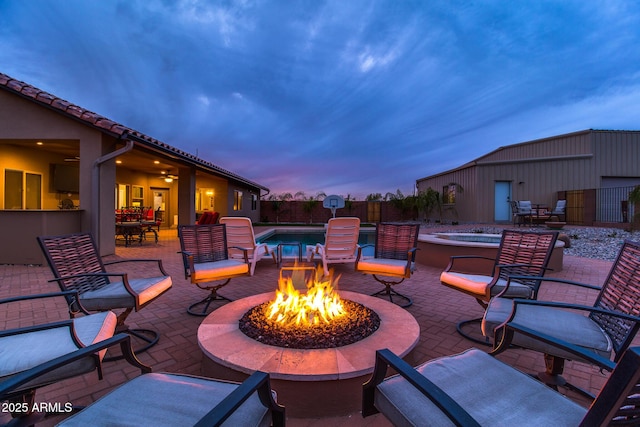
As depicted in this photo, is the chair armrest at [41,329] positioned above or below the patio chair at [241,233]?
below

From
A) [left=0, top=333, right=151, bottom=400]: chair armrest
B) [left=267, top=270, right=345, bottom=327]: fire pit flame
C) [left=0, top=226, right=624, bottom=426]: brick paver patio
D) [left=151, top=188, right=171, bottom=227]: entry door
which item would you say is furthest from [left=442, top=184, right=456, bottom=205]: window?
[left=0, top=333, right=151, bottom=400]: chair armrest

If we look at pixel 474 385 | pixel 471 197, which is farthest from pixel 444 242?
pixel 471 197

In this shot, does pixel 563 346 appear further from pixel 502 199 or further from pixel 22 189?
pixel 502 199

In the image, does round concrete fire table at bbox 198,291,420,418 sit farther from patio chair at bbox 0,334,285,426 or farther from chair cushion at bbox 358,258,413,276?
chair cushion at bbox 358,258,413,276

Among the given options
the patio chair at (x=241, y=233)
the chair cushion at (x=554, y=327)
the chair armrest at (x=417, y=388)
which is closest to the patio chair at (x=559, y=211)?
the chair cushion at (x=554, y=327)

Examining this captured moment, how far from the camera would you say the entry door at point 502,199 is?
1482cm

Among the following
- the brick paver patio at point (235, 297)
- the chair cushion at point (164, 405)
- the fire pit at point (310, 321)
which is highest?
the chair cushion at point (164, 405)

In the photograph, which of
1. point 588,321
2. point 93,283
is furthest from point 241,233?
point 588,321

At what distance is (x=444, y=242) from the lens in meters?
5.83

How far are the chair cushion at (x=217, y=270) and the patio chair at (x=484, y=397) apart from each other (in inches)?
99.0

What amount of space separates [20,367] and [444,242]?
602 centimetres

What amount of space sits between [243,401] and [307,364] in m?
0.89

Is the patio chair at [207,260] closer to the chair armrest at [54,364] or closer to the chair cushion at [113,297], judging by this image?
the chair cushion at [113,297]

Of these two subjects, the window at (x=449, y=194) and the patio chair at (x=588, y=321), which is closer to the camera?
the patio chair at (x=588, y=321)
